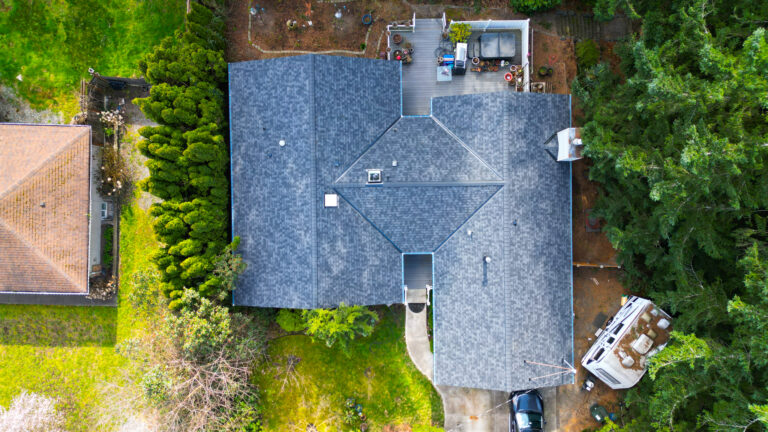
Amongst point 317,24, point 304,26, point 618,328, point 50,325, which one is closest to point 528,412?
point 618,328

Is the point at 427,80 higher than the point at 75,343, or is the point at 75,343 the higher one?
the point at 427,80

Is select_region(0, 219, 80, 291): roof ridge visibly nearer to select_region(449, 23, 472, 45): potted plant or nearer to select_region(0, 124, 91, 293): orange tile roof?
select_region(0, 124, 91, 293): orange tile roof

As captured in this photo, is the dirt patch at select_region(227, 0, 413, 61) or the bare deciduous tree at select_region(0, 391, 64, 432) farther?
the dirt patch at select_region(227, 0, 413, 61)

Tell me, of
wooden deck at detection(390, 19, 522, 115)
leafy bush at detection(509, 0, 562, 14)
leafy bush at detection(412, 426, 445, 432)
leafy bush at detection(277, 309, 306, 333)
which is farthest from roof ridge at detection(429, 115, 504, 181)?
leafy bush at detection(412, 426, 445, 432)

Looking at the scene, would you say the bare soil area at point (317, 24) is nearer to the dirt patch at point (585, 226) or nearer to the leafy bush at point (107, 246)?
the dirt patch at point (585, 226)

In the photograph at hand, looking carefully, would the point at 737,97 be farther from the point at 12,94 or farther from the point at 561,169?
the point at 12,94

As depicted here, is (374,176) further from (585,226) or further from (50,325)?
(50,325)
